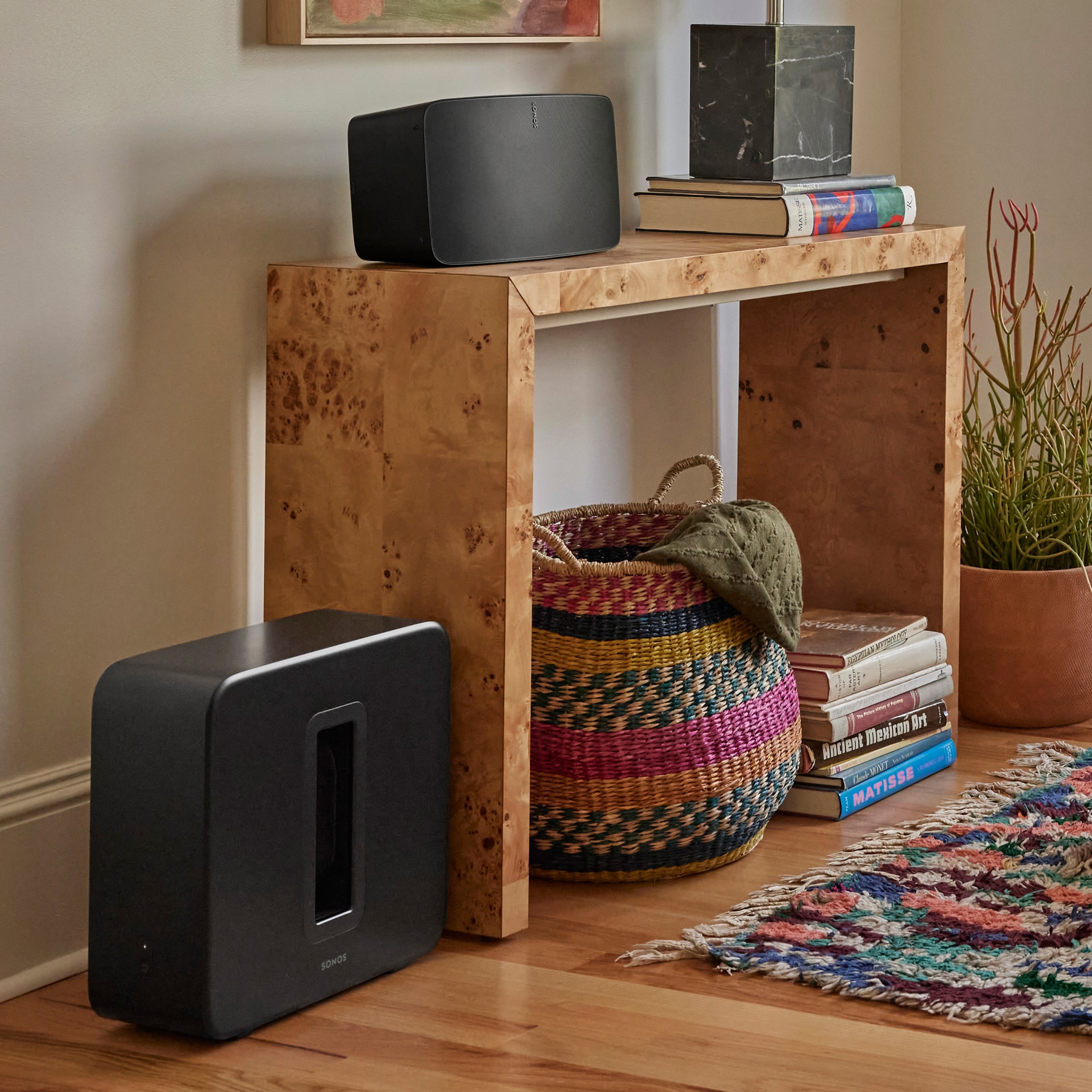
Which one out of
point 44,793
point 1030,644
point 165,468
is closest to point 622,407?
point 1030,644

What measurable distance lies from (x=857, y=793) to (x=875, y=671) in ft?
0.59

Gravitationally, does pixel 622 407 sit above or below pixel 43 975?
above

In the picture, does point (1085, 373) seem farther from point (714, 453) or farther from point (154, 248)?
point (154, 248)

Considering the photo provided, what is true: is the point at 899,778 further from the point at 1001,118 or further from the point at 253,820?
the point at 1001,118

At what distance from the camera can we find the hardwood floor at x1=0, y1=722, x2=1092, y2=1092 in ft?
4.86

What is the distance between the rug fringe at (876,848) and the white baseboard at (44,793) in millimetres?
586

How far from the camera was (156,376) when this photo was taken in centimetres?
183

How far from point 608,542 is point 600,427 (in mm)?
323

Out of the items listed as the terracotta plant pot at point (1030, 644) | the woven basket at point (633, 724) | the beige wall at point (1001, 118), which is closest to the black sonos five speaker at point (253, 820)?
the woven basket at point (633, 724)

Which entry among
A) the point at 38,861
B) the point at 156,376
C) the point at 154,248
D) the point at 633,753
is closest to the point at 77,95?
the point at 154,248

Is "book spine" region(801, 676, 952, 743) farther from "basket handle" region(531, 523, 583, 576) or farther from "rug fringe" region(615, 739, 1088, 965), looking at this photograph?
"basket handle" region(531, 523, 583, 576)

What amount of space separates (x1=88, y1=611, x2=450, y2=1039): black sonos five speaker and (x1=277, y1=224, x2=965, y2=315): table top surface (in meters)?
0.38

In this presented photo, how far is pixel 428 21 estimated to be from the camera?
212 centimetres

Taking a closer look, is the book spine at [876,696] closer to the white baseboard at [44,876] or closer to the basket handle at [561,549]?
the basket handle at [561,549]
